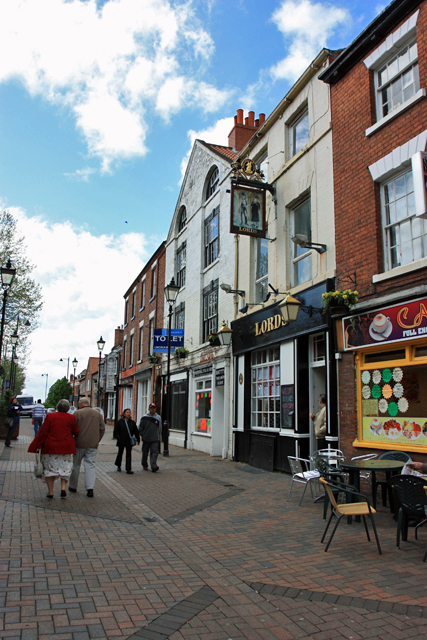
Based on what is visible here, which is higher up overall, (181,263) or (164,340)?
(181,263)

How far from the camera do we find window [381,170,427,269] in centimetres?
848

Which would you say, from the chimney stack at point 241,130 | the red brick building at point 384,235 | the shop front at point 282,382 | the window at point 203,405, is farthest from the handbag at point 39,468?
the chimney stack at point 241,130

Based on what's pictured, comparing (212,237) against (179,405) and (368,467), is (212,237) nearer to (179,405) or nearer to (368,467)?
(179,405)

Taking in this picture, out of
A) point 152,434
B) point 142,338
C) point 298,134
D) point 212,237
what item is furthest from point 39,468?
point 142,338

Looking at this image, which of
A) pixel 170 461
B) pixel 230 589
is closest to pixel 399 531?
pixel 230 589

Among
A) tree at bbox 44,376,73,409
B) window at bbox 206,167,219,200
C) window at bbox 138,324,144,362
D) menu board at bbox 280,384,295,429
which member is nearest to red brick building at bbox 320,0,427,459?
menu board at bbox 280,384,295,429

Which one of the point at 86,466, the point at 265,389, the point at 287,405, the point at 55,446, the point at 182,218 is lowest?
the point at 86,466

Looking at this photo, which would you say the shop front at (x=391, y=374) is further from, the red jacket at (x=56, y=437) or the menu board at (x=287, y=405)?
the red jacket at (x=56, y=437)

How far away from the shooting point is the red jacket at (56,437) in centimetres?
805

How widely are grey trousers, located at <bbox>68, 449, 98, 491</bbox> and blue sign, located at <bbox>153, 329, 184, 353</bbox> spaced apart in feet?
32.4

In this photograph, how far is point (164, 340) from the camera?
19078 mm

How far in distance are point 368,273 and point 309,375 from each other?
326 centimetres

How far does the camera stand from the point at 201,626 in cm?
376

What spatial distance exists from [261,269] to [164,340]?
19.3 ft
